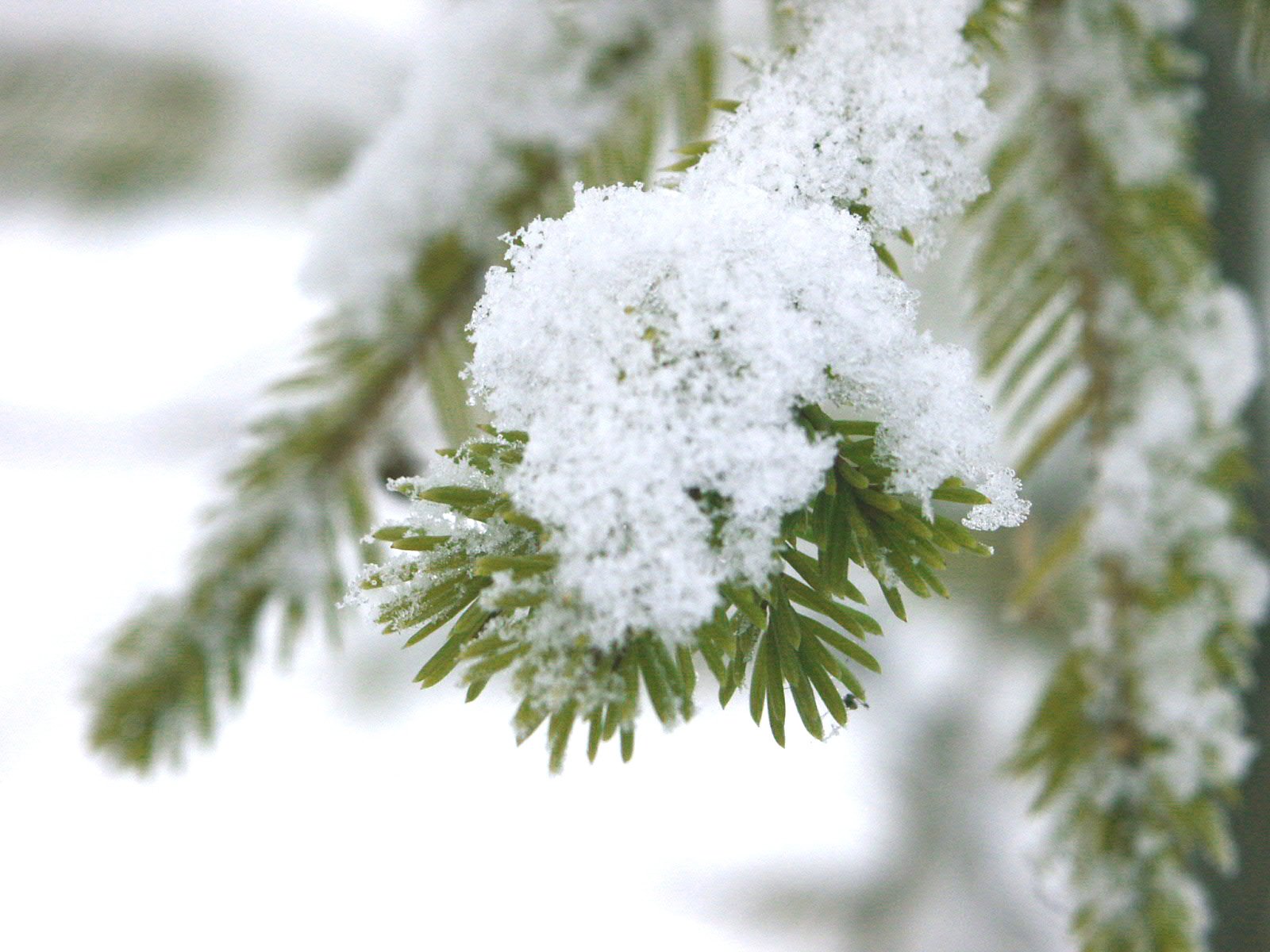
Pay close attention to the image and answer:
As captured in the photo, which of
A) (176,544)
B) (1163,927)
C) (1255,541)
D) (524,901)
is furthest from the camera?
(524,901)

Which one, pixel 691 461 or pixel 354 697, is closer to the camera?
pixel 691 461

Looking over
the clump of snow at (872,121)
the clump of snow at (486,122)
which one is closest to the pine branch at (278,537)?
the clump of snow at (486,122)

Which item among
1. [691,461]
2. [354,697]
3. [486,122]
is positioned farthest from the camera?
[354,697]

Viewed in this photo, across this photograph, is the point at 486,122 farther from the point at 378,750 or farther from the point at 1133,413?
the point at 378,750

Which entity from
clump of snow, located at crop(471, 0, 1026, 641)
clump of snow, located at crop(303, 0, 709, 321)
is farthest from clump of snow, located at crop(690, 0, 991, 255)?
clump of snow, located at crop(303, 0, 709, 321)

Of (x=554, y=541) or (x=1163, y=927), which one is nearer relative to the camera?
(x=554, y=541)

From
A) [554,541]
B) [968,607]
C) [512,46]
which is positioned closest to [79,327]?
[512,46]

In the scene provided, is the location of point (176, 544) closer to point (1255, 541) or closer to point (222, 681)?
point (222, 681)

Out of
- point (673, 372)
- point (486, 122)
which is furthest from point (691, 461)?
point (486, 122)
